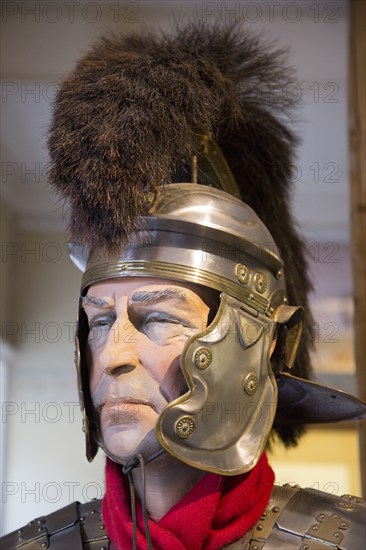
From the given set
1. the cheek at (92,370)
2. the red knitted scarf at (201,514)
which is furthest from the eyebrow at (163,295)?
the red knitted scarf at (201,514)

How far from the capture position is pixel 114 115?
1.39 meters

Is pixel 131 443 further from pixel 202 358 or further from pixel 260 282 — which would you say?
pixel 260 282

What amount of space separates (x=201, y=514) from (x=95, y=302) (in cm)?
35

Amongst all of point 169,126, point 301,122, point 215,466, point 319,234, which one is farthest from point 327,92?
point 215,466

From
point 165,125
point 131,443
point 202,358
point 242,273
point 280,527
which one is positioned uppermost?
point 165,125

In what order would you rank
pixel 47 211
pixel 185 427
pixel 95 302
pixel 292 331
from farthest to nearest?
pixel 47 211 → pixel 292 331 → pixel 95 302 → pixel 185 427

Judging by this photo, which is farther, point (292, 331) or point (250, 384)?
point (292, 331)

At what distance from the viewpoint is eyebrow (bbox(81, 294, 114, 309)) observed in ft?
4.57

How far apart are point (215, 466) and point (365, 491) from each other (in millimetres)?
683

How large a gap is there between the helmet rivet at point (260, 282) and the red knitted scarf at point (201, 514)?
275 mm

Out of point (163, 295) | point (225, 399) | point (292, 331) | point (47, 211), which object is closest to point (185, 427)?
point (225, 399)

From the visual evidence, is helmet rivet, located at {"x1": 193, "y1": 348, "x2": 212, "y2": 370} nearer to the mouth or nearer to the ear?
the mouth

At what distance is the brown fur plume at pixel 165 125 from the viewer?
53.6 inches

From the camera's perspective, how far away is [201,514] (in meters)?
1.32
